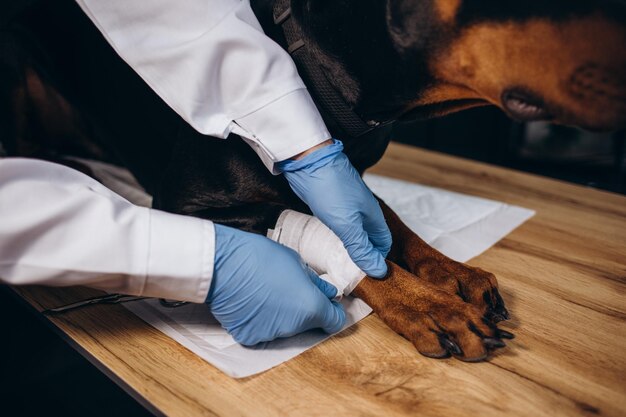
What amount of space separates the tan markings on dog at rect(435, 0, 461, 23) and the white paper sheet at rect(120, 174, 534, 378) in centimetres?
51

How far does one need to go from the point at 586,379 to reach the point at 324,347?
0.39 metres

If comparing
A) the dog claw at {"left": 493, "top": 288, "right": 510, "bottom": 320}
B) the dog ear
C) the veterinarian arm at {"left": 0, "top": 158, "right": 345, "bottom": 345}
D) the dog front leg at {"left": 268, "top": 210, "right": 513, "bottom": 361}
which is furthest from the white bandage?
the dog ear

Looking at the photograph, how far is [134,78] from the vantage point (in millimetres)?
1396

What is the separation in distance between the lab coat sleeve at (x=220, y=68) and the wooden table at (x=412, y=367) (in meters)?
0.36

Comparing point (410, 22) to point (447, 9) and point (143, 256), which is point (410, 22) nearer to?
point (447, 9)

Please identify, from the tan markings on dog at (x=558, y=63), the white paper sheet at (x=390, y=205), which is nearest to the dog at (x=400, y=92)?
the tan markings on dog at (x=558, y=63)

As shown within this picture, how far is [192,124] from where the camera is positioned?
1.04 m

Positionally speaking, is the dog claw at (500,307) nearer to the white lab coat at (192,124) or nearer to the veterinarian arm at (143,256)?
the veterinarian arm at (143,256)

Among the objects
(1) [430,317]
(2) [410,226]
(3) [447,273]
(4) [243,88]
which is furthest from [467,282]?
(4) [243,88]

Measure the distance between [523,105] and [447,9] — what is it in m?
0.19

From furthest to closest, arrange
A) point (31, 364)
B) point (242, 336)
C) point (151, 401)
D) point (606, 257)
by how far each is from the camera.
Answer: point (606, 257) → point (31, 364) → point (242, 336) → point (151, 401)

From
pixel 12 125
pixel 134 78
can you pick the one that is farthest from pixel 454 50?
pixel 12 125

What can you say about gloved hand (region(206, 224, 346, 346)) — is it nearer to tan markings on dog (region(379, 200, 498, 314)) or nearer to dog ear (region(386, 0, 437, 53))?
tan markings on dog (region(379, 200, 498, 314))

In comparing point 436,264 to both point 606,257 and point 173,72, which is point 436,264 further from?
point 173,72
